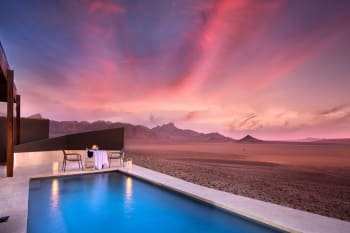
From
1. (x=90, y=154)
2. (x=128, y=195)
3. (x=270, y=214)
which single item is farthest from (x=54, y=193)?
(x=270, y=214)

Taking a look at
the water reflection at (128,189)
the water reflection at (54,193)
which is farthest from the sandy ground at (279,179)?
the water reflection at (54,193)

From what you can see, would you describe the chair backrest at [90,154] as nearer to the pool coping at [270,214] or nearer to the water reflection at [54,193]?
the water reflection at [54,193]

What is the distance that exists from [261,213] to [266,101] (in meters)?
10.9

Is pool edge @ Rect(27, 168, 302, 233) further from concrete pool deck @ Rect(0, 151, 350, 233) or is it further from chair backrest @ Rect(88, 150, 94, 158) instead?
chair backrest @ Rect(88, 150, 94, 158)

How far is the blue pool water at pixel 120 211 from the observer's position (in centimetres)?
323

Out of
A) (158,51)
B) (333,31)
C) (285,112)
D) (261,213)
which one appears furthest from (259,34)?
(261,213)

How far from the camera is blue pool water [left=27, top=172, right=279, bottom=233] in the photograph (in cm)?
323

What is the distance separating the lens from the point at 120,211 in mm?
3959

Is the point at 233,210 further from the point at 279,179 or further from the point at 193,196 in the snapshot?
the point at 279,179

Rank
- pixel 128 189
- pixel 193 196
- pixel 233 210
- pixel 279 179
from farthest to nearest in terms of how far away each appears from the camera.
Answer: pixel 279 179, pixel 128 189, pixel 193 196, pixel 233 210

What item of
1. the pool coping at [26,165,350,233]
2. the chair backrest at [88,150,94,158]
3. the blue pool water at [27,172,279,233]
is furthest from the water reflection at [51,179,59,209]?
the pool coping at [26,165,350,233]

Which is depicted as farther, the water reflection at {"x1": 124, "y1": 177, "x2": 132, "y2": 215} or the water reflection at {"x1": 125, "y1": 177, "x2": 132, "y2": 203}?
the water reflection at {"x1": 125, "y1": 177, "x2": 132, "y2": 203}

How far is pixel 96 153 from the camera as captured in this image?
757 centimetres

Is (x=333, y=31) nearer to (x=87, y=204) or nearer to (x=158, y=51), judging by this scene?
(x=158, y=51)
